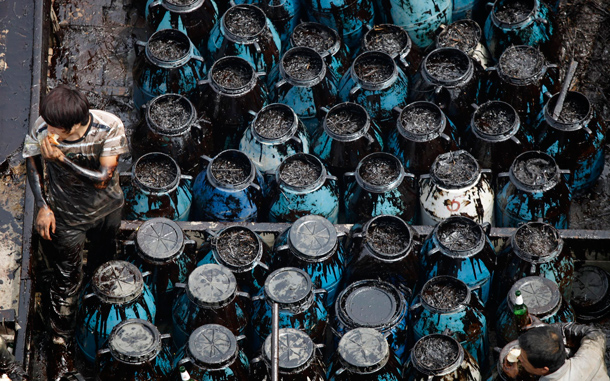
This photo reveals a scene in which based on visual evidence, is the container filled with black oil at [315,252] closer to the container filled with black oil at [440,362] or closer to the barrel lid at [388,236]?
the barrel lid at [388,236]

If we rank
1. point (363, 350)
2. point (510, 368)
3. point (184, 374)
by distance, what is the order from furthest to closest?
point (363, 350) < point (184, 374) < point (510, 368)

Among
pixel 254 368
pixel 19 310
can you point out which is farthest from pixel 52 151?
pixel 254 368

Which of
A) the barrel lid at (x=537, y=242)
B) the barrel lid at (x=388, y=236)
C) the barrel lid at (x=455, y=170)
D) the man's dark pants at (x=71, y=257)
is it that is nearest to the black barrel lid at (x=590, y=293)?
the barrel lid at (x=537, y=242)

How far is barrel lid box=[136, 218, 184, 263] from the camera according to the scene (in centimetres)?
517

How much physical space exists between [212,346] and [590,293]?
287 centimetres

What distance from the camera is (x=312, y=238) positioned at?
519cm

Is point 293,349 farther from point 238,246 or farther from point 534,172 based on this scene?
point 534,172

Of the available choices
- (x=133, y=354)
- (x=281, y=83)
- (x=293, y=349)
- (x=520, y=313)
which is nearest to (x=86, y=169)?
(x=133, y=354)

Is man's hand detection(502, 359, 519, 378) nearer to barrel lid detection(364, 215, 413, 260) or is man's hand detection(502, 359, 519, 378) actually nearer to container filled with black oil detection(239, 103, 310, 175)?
barrel lid detection(364, 215, 413, 260)

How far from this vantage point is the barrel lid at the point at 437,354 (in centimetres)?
449

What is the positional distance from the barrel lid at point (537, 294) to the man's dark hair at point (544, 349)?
91 cm

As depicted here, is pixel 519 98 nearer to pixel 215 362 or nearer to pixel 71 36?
pixel 215 362

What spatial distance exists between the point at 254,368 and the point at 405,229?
138 cm

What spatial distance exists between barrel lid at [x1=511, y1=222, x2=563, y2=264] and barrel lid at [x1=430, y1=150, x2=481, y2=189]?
0.51 metres
